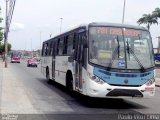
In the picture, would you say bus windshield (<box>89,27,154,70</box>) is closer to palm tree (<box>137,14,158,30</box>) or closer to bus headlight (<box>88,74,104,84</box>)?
bus headlight (<box>88,74,104,84</box>)

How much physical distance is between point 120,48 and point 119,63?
55 centimetres

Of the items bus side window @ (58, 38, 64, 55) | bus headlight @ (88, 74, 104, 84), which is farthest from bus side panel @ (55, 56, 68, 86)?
bus headlight @ (88, 74, 104, 84)

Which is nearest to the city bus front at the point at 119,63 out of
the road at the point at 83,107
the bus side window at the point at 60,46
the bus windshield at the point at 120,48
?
the bus windshield at the point at 120,48

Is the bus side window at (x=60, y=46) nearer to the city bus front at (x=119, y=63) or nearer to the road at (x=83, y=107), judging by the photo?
the road at (x=83, y=107)

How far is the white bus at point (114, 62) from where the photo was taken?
12570 mm

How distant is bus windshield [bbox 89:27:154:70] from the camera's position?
12.7 metres

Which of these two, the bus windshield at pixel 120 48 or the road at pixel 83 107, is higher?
the bus windshield at pixel 120 48

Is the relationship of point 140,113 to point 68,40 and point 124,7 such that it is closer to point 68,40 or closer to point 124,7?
point 68,40

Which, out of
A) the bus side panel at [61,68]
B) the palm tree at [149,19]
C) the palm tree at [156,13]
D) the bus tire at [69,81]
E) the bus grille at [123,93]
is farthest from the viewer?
the palm tree at [149,19]

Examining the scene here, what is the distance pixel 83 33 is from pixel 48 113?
354 cm

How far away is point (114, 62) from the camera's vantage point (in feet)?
41.6

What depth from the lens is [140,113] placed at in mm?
11906

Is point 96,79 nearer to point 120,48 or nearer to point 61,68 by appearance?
point 120,48

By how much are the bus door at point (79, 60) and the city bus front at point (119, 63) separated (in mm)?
879
